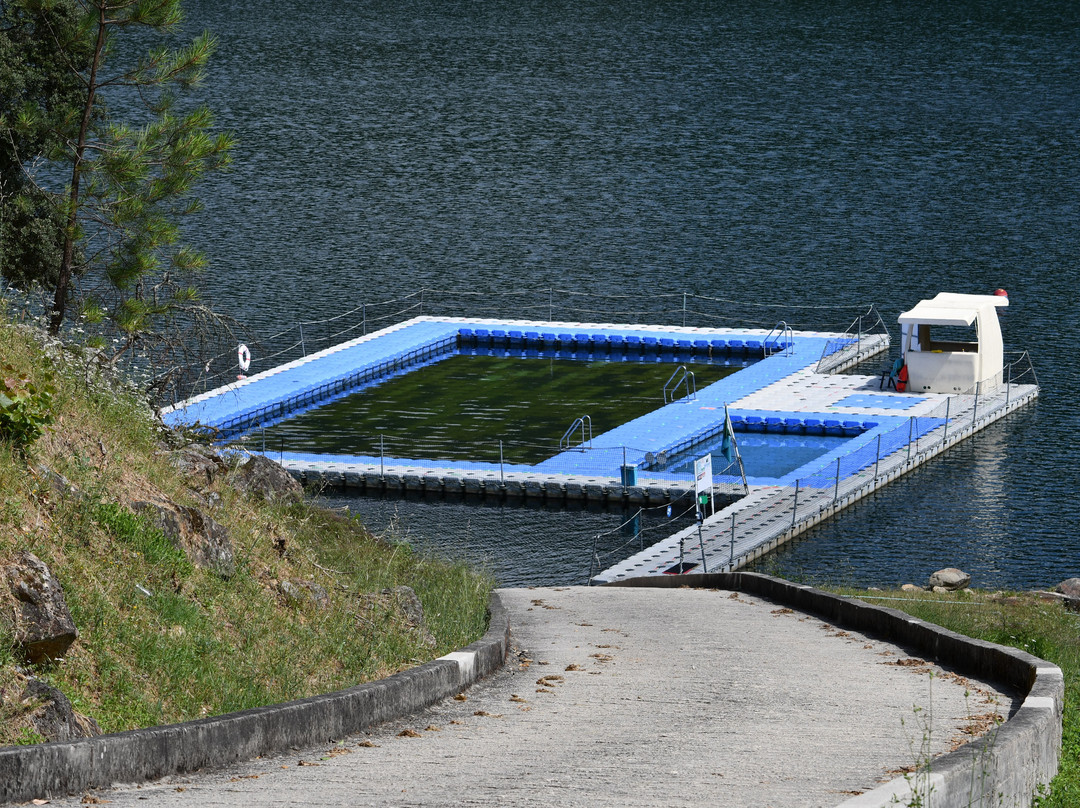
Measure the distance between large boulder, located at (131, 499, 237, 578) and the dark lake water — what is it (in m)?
15.6

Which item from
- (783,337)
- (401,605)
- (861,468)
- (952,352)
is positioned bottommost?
(861,468)

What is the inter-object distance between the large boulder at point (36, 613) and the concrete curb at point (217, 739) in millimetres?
1449

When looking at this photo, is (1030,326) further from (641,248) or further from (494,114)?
(494,114)

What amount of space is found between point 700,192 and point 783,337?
83.1ft

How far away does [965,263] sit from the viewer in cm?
6378

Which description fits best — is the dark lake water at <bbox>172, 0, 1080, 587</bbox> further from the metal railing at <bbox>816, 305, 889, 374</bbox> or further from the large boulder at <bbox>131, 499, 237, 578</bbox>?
the large boulder at <bbox>131, 499, 237, 578</bbox>

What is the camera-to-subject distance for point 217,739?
9445 millimetres

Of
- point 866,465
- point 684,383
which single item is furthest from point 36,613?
point 684,383

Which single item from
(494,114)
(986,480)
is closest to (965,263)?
(986,480)

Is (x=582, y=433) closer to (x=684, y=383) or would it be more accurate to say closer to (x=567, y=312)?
(x=684, y=383)

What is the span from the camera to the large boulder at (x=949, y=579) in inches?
1171

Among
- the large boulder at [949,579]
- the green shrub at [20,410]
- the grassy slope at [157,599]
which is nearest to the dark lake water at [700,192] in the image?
the large boulder at [949,579]

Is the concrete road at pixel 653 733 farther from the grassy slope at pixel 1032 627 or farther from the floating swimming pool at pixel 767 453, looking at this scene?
the floating swimming pool at pixel 767 453

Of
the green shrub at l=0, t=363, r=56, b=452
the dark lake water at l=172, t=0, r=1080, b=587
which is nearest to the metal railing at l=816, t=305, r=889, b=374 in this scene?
the dark lake water at l=172, t=0, r=1080, b=587
